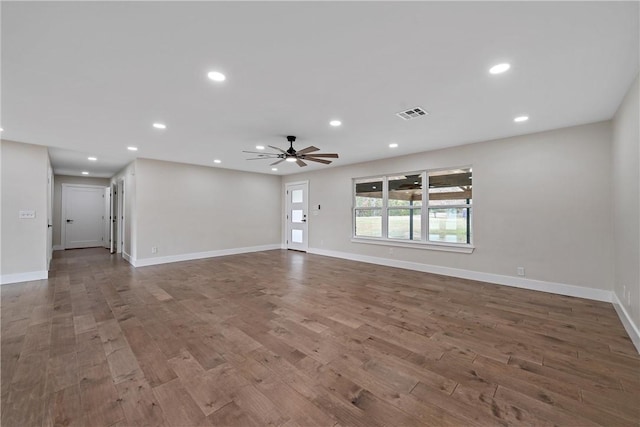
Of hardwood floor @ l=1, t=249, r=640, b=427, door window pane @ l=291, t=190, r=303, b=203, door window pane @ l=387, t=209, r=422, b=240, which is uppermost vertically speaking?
door window pane @ l=291, t=190, r=303, b=203

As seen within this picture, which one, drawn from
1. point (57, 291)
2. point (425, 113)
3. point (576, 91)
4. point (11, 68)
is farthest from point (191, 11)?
point (57, 291)


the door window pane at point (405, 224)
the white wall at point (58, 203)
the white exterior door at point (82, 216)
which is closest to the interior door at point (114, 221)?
the white exterior door at point (82, 216)

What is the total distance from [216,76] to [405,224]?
4.81m

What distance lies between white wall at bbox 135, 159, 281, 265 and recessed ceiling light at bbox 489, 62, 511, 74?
6.65 metres

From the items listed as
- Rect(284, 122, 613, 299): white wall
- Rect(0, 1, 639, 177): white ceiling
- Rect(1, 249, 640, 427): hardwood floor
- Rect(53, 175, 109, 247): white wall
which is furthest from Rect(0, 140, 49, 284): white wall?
Rect(284, 122, 613, 299): white wall

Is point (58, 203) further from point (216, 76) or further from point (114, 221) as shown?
point (216, 76)

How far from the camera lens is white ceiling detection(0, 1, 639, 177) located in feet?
5.49

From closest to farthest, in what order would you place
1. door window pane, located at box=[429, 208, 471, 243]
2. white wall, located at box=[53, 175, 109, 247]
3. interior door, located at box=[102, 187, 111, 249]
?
door window pane, located at box=[429, 208, 471, 243] < white wall, located at box=[53, 175, 109, 247] < interior door, located at box=[102, 187, 111, 249]

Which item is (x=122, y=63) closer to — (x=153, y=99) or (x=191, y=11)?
(x=153, y=99)

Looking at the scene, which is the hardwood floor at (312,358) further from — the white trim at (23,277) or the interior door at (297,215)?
the interior door at (297,215)

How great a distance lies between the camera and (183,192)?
21.6 ft

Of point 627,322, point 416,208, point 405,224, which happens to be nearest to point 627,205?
point 627,322

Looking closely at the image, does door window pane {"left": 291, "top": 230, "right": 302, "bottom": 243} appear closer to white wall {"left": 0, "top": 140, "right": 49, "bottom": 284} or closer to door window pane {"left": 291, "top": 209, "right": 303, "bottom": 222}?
door window pane {"left": 291, "top": 209, "right": 303, "bottom": 222}

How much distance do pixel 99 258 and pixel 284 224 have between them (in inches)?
202
